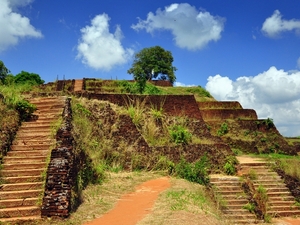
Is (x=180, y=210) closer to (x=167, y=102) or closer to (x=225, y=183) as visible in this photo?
(x=225, y=183)

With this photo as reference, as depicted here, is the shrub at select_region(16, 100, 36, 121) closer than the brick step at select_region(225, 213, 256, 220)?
Yes

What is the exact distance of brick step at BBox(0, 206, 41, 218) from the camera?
603cm

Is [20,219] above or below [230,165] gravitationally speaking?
below

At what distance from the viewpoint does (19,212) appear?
6.10 metres

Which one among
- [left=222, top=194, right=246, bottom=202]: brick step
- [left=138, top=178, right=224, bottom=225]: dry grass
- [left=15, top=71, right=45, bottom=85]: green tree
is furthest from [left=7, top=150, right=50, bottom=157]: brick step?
[left=15, top=71, right=45, bottom=85]: green tree

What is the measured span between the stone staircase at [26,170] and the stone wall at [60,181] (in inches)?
11.2

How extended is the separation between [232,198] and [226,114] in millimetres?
9707

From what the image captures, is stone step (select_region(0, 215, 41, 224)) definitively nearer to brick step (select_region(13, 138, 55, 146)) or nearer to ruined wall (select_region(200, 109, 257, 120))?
brick step (select_region(13, 138, 55, 146))

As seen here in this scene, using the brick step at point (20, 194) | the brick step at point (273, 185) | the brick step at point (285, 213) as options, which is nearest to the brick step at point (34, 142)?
the brick step at point (20, 194)

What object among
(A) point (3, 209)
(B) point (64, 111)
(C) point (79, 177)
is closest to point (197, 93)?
(B) point (64, 111)

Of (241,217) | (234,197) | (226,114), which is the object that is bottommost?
(241,217)

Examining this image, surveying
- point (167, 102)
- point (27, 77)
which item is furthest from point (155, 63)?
point (167, 102)

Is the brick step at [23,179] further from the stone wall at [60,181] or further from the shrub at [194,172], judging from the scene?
the shrub at [194,172]

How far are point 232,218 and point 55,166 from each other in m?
5.85
